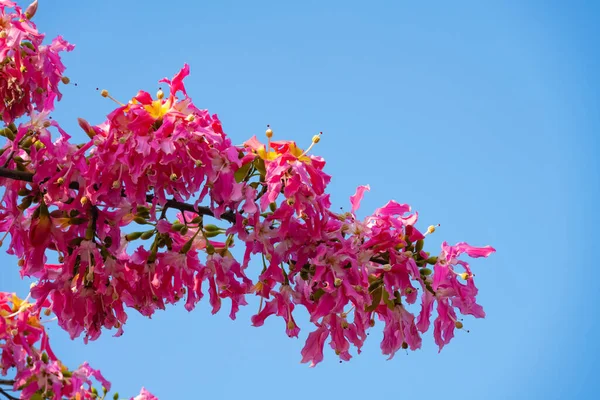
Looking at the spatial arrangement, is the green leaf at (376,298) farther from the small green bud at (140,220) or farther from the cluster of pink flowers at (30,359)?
the cluster of pink flowers at (30,359)

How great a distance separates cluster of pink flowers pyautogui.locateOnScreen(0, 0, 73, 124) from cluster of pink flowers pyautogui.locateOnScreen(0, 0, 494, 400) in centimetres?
A: 1

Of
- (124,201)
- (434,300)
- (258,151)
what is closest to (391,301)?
(434,300)

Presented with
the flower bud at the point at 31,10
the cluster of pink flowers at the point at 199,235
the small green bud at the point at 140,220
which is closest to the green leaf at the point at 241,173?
the cluster of pink flowers at the point at 199,235

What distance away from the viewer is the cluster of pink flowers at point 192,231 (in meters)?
3.17

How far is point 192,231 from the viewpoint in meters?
3.63

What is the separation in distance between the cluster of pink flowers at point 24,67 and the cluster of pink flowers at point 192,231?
0.04ft

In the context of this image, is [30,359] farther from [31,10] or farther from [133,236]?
[31,10]

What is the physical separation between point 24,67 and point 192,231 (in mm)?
1141

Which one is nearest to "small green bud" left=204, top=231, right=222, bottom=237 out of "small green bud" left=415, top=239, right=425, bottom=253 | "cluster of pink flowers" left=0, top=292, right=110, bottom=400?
"small green bud" left=415, top=239, right=425, bottom=253

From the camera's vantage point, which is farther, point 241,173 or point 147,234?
point 147,234

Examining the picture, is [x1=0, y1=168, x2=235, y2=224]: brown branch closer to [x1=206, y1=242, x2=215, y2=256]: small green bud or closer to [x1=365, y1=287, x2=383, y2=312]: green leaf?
[x1=206, y1=242, x2=215, y2=256]: small green bud

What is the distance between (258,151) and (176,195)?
1.26 feet

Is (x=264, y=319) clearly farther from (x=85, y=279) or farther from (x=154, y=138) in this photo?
(x=154, y=138)

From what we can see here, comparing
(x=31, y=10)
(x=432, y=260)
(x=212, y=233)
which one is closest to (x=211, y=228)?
(x=212, y=233)
